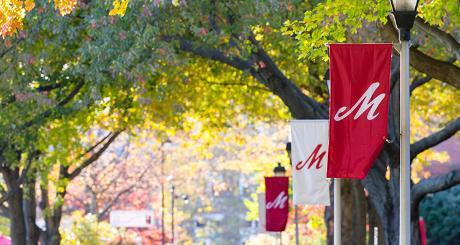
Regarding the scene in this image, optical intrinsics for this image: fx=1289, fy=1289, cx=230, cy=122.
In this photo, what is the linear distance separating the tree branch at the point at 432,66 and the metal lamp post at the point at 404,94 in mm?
4590

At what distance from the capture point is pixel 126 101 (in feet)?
115

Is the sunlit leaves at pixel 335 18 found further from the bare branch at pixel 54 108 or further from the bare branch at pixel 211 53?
the bare branch at pixel 54 108

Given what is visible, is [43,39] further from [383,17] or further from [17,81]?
[383,17]

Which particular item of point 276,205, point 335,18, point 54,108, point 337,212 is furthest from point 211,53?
point 337,212

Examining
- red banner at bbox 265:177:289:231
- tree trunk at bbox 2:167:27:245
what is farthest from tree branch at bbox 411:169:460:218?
tree trunk at bbox 2:167:27:245

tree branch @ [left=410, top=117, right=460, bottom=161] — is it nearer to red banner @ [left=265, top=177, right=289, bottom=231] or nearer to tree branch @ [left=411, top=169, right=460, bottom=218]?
tree branch @ [left=411, top=169, right=460, bottom=218]

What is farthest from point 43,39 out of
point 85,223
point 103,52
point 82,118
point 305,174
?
point 85,223

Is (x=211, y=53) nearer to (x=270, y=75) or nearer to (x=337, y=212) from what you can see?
(x=270, y=75)

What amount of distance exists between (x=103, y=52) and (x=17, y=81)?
384 cm

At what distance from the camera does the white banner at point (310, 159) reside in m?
20.4

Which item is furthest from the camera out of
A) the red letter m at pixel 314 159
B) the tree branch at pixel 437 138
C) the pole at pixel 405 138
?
the tree branch at pixel 437 138

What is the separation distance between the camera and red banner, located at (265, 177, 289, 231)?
104 feet

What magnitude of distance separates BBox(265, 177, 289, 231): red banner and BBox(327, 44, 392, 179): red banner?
17299mm

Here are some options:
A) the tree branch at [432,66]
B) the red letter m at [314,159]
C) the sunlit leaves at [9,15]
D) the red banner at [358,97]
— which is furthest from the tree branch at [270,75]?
the red banner at [358,97]
